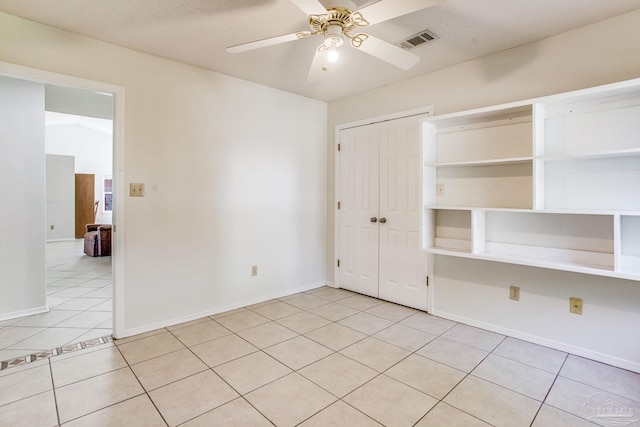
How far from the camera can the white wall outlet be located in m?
2.75

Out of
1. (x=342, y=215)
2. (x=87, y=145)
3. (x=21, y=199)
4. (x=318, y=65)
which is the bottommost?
(x=342, y=215)

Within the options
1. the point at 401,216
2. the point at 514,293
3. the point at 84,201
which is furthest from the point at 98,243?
the point at 514,293

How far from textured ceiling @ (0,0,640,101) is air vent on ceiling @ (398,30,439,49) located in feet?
0.17

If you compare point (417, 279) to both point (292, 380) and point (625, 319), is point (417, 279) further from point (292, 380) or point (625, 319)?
point (292, 380)

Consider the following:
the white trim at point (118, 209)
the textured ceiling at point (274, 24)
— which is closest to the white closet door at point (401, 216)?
the textured ceiling at point (274, 24)

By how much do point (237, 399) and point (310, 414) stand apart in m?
0.46

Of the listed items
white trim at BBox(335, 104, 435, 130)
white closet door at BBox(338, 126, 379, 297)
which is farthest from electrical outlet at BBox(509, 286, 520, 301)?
white trim at BBox(335, 104, 435, 130)

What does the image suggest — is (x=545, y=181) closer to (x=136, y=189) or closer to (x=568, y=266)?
(x=568, y=266)

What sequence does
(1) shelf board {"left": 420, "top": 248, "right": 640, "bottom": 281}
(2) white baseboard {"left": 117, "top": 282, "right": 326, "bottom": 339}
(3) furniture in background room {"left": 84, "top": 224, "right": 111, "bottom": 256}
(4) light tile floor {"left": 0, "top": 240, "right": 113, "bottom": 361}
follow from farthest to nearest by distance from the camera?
(3) furniture in background room {"left": 84, "top": 224, "right": 111, "bottom": 256} < (2) white baseboard {"left": 117, "top": 282, "right": 326, "bottom": 339} < (4) light tile floor {"left": 0, "top": 240, "right": 113, "bottom": 361} < (1) shelf board {"left": 420, "top": 248, "right": 640, "bottom": 281}

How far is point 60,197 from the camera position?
326 inches

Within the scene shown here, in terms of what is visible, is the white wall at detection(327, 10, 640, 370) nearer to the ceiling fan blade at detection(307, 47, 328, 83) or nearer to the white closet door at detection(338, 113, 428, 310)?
the white closet door at detection(338, 113, 428, 310)

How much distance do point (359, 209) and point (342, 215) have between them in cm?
30

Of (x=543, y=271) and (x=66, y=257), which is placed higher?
(x=543, y=271)

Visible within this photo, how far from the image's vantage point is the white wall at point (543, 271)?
2213 millimetres
